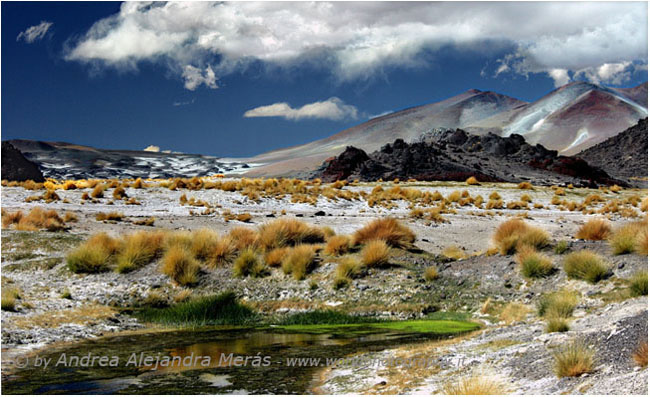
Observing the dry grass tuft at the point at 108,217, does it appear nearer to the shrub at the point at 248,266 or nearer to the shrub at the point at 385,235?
the shrub at the point at 248,266

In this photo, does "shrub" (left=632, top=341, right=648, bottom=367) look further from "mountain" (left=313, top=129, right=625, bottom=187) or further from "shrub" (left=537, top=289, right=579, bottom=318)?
"mountain" (left=313, top=129, right=625, bottom=187)

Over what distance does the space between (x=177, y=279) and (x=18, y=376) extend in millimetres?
8116

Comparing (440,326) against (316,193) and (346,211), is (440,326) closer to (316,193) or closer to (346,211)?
(346,211)

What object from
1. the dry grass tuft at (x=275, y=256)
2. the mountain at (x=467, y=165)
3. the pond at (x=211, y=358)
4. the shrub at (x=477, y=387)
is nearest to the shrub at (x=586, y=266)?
the pond at (x=211, y=358)

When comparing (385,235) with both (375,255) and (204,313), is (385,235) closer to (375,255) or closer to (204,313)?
(375,255)

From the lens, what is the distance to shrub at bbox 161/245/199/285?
17.3m

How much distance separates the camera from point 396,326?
13.8 metres

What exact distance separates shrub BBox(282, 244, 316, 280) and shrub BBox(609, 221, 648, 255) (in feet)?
25.3

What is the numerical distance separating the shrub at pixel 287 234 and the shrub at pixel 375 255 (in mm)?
3062

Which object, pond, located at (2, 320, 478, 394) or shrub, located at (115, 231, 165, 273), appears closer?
pond, located at (2, 320, 478, 394)

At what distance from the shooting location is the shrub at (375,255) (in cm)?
1784

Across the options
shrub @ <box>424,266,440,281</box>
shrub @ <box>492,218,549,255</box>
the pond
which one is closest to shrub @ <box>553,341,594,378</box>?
the pond

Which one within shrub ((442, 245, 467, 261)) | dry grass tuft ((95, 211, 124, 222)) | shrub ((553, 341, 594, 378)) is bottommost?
shrub ((442, 245, 467, 261))

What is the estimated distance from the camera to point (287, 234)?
20.5 meters
